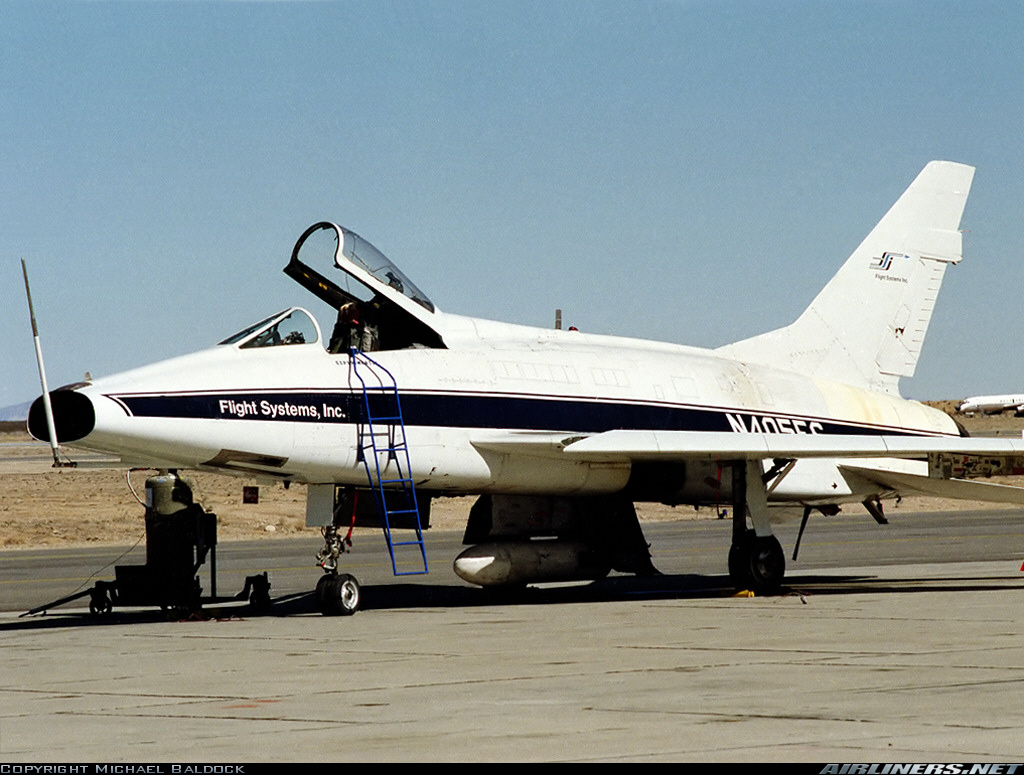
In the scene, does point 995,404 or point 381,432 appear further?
point 995,404

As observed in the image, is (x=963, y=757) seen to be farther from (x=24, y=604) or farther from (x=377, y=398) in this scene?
(x=24, y=604)

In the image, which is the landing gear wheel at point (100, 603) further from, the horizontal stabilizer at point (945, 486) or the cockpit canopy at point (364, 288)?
the horizontal stabilizer at point (945, 486)

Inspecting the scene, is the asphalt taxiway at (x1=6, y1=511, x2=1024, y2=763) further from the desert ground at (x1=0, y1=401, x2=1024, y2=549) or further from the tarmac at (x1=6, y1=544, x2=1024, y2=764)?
the desert ground at (x1=0, y1=401, x2=1024, y2=549)

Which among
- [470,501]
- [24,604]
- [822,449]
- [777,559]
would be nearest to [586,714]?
[822,449]

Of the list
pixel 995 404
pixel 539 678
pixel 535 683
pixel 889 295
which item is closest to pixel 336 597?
pixel 539 678

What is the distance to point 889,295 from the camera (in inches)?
879

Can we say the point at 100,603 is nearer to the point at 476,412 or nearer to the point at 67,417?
the point at 67,417

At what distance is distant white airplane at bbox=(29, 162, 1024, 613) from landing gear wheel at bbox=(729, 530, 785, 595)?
0.02 metres

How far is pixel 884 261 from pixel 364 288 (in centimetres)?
940

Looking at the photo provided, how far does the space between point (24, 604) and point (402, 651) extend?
8.37m

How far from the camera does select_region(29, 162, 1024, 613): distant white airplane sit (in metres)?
14.8

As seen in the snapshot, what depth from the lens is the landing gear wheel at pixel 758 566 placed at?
58.6 ft

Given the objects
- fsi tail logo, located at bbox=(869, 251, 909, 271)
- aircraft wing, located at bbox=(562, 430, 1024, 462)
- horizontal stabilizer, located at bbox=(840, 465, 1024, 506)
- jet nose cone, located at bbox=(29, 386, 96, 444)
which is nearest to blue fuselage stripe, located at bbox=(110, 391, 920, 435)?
jet nose cone, located at bbox=(29, 386, 96, 444)

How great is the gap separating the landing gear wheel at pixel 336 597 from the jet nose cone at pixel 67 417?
3.18m
